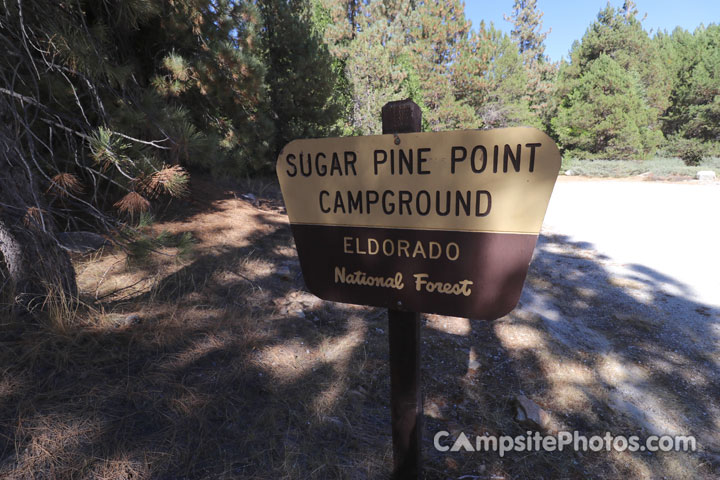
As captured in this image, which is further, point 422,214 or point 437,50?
point 437,50

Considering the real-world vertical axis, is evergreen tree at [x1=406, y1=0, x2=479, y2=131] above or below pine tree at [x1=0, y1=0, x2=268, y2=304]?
above

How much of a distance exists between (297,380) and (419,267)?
4.86 ft

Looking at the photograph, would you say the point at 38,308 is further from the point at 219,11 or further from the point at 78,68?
the point at 219,11

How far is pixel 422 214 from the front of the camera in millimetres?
1203

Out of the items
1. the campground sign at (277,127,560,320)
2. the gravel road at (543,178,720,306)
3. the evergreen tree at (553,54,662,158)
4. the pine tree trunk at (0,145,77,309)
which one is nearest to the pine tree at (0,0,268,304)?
the pine tree trunk at (0,145,77,309)

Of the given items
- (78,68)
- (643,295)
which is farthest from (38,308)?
(643,295)

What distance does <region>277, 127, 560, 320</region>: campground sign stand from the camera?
1057mm

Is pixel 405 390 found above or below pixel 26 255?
below

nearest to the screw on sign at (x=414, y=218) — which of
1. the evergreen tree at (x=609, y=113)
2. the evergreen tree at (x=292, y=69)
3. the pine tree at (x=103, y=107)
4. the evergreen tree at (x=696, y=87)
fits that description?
the pine tree at (x=103, y=107)

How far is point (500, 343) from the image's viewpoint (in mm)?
3025

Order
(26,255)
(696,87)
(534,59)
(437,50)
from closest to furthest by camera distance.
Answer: (26,255) → (696,87) → (437,50) → (534,59)

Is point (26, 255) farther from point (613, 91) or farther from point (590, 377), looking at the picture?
point (613, 91)

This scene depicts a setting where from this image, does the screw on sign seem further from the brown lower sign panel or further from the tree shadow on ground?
the tree shadow on ground

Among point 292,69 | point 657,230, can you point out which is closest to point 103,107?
→ point 292,69
